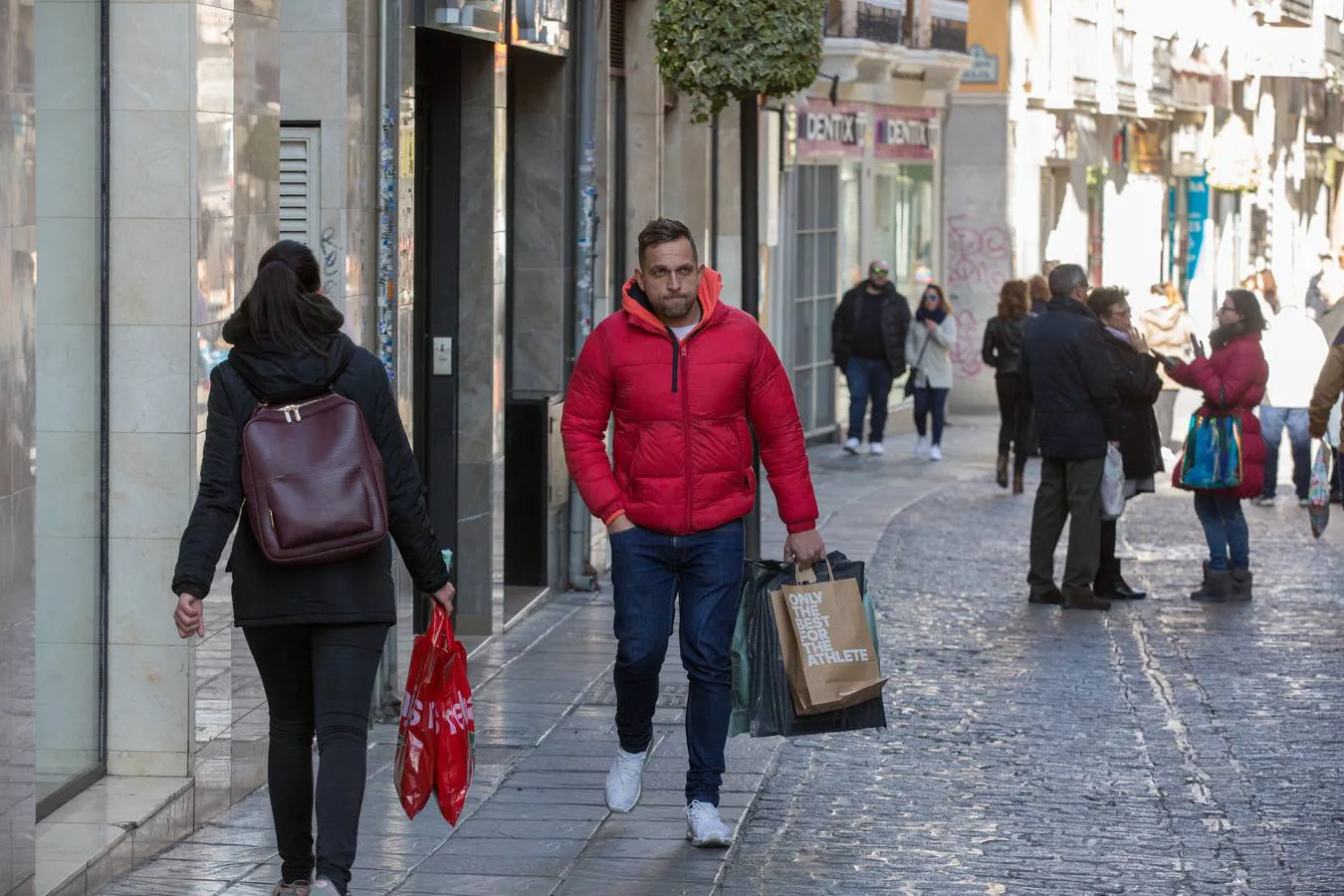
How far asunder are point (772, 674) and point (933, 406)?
15.8 metres

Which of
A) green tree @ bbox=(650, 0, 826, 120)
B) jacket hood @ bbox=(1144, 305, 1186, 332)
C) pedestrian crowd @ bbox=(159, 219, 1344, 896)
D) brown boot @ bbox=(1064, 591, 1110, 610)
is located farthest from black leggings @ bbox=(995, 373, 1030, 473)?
pedestrian crowd @ bbox=(159, 219, 1344, 896)

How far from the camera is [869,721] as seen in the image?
284 inches

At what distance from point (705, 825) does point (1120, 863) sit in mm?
1197

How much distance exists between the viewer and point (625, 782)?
7.46m

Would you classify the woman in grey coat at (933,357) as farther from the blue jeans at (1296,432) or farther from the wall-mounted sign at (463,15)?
the wall-mounted sign at (463,15)

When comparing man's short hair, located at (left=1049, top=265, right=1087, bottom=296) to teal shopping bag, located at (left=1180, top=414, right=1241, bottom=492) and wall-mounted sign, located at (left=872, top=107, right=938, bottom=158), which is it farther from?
wall-mounted sign, located at (left=872, top=107, right=938, bottom=158)

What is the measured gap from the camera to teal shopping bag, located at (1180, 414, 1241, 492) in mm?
13227

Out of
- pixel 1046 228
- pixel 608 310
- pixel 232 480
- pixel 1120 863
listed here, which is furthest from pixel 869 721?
pixel 1046 228

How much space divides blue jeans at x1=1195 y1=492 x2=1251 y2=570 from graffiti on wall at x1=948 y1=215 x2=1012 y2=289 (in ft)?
52.1

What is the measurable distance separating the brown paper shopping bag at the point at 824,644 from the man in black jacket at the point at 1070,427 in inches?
224

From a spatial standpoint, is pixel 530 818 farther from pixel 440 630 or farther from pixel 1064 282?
pixel 1064 282

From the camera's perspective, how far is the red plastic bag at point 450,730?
246 inches

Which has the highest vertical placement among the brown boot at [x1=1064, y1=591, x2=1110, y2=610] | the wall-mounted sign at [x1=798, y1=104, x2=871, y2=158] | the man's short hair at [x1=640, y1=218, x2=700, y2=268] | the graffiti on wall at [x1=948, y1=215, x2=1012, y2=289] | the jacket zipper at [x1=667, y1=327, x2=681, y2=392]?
the wall-mounted sign at [x1=798, y1=104, x2=871, y2=158]

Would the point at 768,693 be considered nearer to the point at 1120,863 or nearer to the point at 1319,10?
the point at 1120,863
